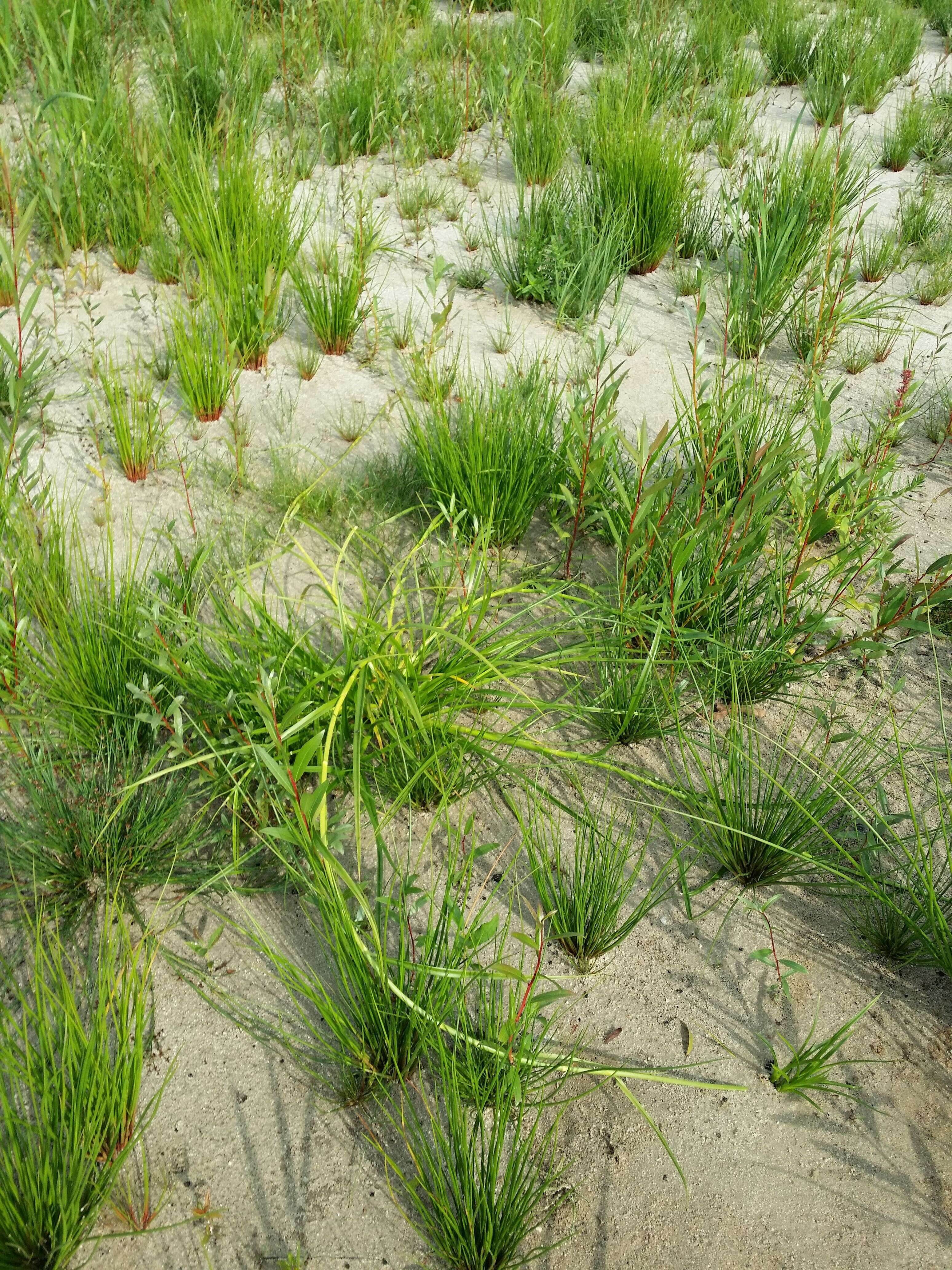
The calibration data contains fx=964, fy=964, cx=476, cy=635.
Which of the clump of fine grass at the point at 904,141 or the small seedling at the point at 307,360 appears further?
the clump of fine grass at the point at 904,141

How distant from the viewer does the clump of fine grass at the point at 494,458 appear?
2.43 meters

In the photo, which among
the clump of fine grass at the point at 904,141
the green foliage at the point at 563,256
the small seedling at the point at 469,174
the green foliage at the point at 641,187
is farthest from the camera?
the clump of fine grass at the point at 904,141

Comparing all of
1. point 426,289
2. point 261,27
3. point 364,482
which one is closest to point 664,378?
point 426,289

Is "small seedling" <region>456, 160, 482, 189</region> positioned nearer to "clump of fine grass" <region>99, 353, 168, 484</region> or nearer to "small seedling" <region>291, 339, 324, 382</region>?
"small seedling" <region>291, 339, 324, 382</region>

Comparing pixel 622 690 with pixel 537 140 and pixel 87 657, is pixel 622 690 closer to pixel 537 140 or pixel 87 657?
pixel 87 657

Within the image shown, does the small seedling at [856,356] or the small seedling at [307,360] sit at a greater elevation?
the small seedling at [307,360]

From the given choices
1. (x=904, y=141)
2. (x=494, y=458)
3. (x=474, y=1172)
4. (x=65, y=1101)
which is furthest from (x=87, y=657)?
(x=904, y=141)

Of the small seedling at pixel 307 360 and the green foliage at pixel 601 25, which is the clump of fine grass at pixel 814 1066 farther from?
the green foliage at pixel 601 25

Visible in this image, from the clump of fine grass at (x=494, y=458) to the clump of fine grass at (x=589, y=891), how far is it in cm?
88

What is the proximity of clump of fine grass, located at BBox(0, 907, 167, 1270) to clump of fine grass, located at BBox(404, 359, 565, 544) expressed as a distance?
129cm

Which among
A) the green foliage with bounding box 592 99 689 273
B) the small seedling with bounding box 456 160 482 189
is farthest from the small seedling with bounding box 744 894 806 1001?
the small seedling with bounding box 456 160 482 189

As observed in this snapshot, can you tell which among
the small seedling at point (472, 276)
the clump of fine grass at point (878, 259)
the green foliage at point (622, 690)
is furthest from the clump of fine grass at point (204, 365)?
the clump of fine grass at point (878, 259)

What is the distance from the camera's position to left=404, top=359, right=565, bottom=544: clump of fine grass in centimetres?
243

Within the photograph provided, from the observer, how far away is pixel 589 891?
68.1 inches
